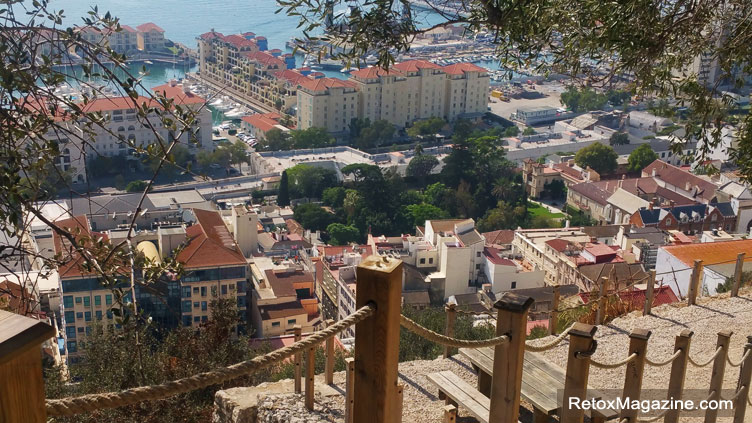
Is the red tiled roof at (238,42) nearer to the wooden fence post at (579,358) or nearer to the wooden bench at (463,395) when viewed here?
the wooden bench at (463,395)

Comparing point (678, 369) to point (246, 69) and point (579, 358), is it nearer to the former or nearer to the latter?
point (579, 358)

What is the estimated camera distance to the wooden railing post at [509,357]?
1.27m

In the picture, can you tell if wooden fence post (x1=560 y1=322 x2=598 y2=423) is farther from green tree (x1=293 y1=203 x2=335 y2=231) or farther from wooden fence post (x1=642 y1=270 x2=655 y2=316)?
green tree (x1=293 y1=203 x2=335 y2=231)

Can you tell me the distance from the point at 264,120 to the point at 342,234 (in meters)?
11.6

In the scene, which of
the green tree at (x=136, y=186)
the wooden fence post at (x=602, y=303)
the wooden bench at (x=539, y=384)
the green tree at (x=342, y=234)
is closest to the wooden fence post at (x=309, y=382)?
the wooden bench at (x=539, y=384)

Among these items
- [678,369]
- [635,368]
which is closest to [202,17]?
[678,369]

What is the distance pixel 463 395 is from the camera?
2.56 m

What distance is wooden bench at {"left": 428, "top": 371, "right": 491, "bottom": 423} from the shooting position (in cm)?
242

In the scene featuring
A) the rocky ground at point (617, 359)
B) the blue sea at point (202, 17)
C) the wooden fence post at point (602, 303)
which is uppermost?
the blue sea at point (202, 17)

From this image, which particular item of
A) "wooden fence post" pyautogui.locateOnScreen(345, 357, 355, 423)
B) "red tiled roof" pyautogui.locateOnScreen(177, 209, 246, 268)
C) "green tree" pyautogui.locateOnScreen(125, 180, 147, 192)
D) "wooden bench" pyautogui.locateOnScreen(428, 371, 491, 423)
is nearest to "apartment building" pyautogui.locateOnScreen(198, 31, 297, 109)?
"green tree" pyautogui.locateOnScreen(125, 180, 147, 192)

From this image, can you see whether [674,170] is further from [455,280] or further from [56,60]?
[56,60]

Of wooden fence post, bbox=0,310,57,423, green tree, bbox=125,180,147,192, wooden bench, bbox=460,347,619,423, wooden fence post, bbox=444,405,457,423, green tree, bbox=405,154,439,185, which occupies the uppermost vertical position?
wooden fence post, bbox=0,310,57,423

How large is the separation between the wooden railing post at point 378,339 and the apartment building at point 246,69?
31.0 m

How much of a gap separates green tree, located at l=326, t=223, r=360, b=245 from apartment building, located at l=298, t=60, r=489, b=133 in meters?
10.8
